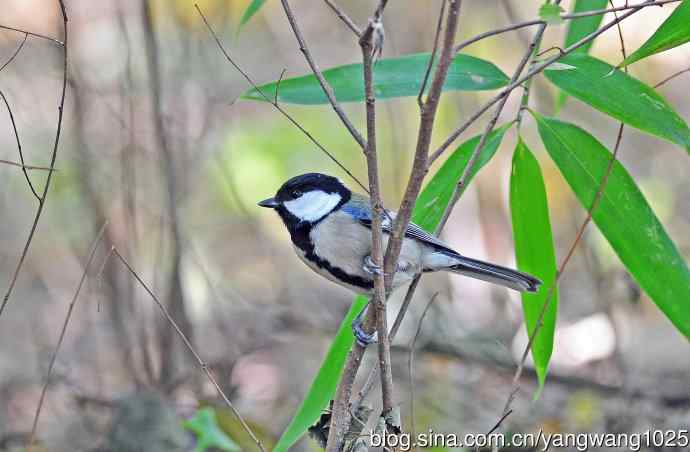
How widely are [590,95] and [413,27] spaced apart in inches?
133

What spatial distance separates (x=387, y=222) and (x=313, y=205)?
26 centimetres

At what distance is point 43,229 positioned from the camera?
5246 mm

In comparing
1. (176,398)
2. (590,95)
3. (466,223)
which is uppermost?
(466,223)

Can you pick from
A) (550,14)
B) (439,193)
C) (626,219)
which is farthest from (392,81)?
(550,14)

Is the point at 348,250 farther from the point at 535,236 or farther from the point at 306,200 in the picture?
the point at 535,236

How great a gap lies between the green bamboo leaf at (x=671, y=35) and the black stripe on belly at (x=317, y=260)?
0.98 meters

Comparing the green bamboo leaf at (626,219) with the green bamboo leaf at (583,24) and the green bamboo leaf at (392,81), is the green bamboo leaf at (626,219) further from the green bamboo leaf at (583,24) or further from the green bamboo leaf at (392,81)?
the green bamboo leaf at (583,24)

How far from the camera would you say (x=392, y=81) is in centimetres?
255

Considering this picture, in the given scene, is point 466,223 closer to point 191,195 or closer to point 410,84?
point 191,195

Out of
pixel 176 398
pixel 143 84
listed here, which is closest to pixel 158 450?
pixel 176 398

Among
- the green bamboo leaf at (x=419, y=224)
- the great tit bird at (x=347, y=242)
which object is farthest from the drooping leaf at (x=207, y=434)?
the great tit bird at (x=347, y=242)

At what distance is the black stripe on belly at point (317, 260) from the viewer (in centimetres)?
255

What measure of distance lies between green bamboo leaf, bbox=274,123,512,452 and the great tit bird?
7cm

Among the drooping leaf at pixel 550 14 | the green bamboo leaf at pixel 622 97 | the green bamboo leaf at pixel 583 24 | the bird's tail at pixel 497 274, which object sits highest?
the green bamboo leaf at pixel 583 24
